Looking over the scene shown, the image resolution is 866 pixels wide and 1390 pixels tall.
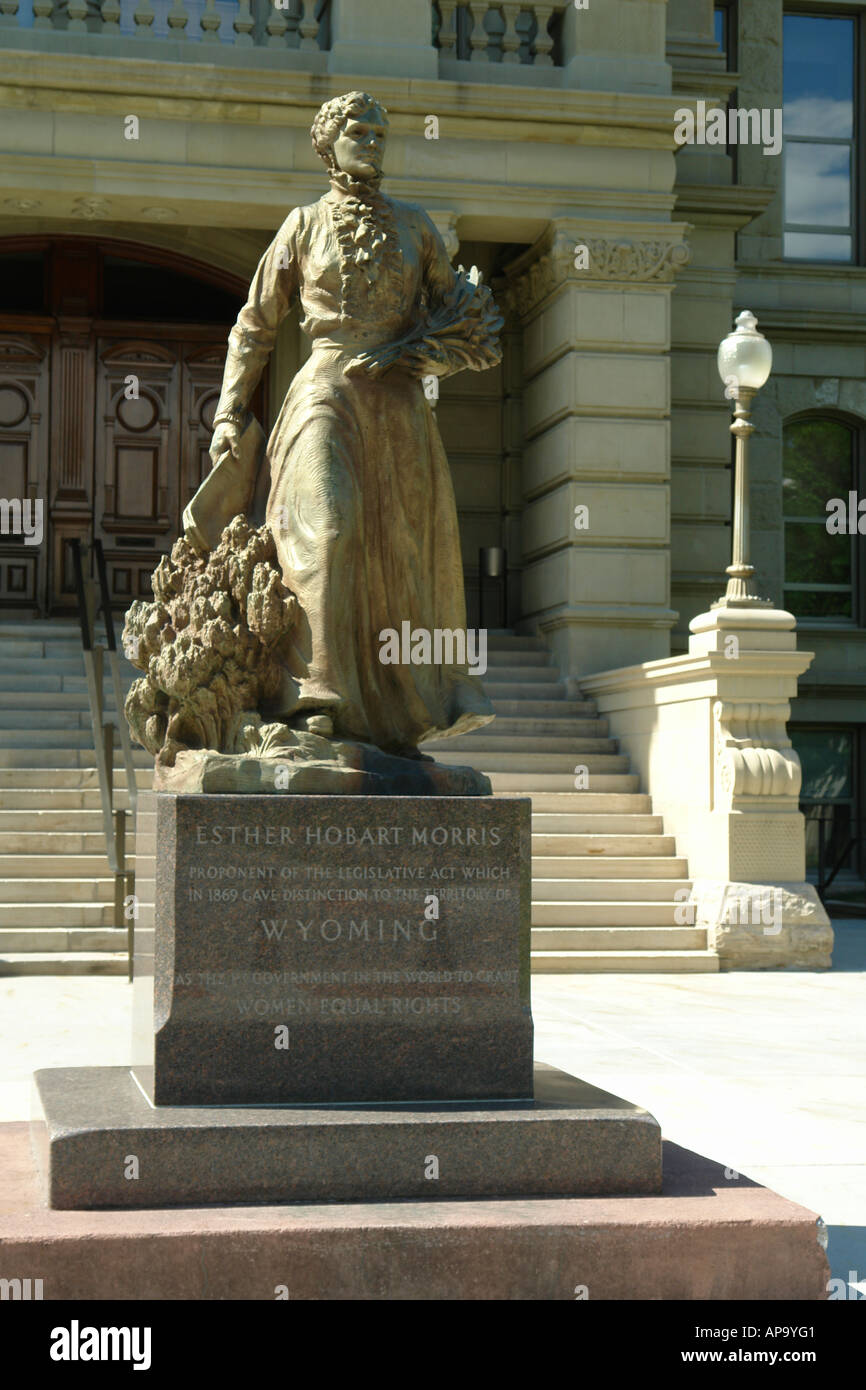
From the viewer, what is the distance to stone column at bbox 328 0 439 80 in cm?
1612

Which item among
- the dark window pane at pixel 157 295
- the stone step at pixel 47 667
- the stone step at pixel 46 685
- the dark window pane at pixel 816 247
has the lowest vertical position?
the stone step at pixel 46 685

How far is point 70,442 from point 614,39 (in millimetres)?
6916

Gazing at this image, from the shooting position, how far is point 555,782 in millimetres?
14727

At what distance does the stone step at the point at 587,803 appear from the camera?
47.1 ft

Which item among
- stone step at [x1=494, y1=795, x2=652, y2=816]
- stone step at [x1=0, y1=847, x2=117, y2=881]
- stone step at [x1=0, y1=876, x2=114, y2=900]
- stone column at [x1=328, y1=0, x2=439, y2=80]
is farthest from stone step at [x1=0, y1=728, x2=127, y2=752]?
stone column at [x1=328, y1=0, x2=439, y2=80]

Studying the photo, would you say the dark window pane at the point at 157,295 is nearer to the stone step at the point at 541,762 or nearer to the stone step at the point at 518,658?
the stone step at the point at 518,658

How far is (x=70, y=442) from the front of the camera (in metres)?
18.7

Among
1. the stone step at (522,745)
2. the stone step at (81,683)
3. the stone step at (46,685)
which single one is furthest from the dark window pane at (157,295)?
the stone step at (522,745)

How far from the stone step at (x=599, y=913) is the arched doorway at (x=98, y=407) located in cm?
744

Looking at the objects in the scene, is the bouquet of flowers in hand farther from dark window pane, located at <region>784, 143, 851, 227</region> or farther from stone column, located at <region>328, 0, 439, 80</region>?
dark window pane, located at <region>784, 143, 851, 227</region>

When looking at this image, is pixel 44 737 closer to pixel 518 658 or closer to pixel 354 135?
pixel 518 658

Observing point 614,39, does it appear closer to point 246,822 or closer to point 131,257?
point 131,257

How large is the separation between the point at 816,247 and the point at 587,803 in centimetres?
1023
